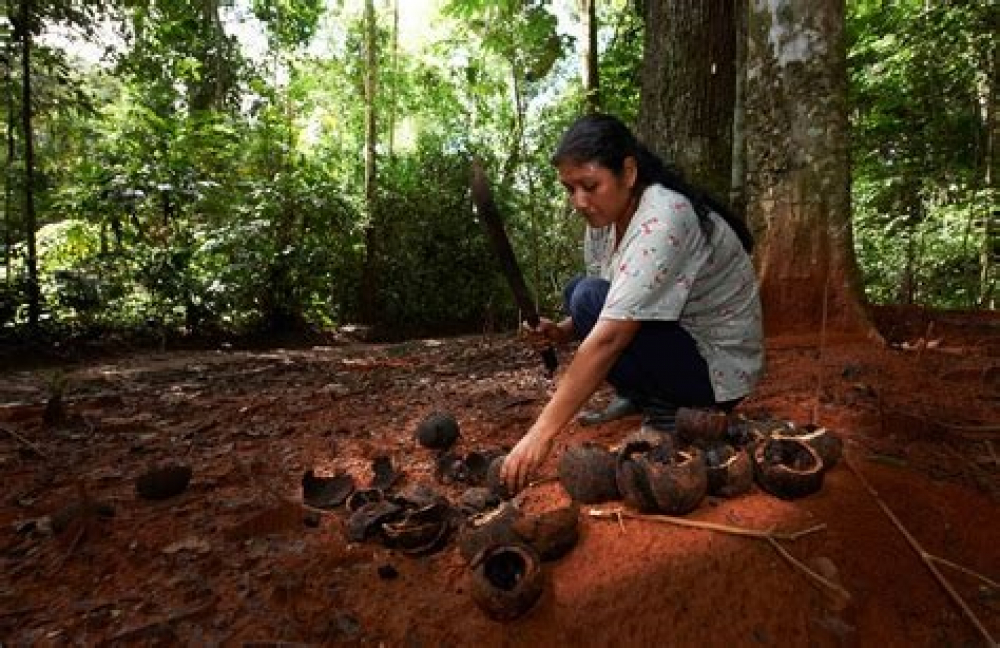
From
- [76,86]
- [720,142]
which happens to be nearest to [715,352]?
[720,142]

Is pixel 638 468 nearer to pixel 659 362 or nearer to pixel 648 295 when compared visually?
pixel 648 295

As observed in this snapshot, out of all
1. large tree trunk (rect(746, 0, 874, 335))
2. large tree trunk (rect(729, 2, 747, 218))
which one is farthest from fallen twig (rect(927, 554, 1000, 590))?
large tree trunk (rect(729, 2, 747, 218))

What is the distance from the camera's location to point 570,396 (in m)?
1.86

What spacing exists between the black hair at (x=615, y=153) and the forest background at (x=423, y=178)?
1445 mm

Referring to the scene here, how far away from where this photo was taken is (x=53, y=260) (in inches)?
289

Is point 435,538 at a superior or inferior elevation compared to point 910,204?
inferior

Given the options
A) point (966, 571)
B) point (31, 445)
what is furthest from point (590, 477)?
point (31, 445)

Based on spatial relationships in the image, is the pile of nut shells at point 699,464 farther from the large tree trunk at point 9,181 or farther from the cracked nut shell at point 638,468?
the large tree trunk at point 9,181

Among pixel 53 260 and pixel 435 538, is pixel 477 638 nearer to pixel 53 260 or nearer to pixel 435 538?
pixel 435 538

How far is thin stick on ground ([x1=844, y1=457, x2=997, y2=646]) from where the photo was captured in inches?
58.0

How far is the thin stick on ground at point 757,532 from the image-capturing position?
61.7 inches

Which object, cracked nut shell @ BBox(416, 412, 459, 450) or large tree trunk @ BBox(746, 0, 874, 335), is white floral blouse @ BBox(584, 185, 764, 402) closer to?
cracked nut shell @ BBox(416, 412, 459, 450)

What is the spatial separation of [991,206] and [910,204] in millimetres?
1669

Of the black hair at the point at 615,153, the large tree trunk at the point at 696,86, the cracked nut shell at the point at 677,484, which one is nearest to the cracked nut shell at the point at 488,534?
the cracked nut shell at the point at 677,484
